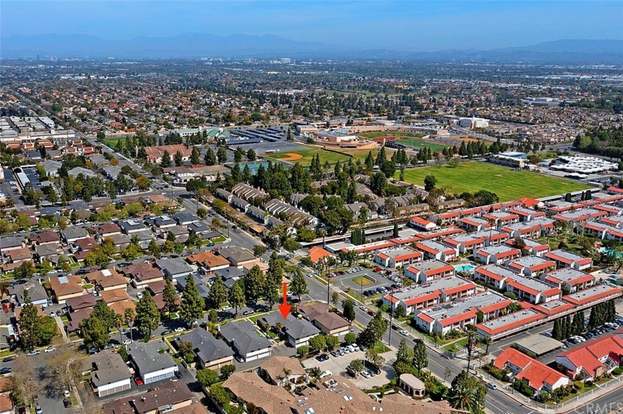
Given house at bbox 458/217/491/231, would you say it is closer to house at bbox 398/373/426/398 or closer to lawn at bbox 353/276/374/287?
lawn at bbox 353/276/374/287

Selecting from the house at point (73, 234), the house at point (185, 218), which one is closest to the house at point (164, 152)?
the house at point (185, 218)

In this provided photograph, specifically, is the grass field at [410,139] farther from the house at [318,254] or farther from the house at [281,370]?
the house at [281,370]

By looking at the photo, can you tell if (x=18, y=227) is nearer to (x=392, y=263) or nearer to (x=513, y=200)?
(x=392, y=263)

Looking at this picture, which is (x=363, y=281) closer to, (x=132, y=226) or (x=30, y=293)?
(x=132, y=226)

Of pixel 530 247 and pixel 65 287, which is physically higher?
pixel 65 287

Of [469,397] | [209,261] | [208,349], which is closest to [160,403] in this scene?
[208,349]

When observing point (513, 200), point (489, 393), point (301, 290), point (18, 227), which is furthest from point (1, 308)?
point (513, 200)
